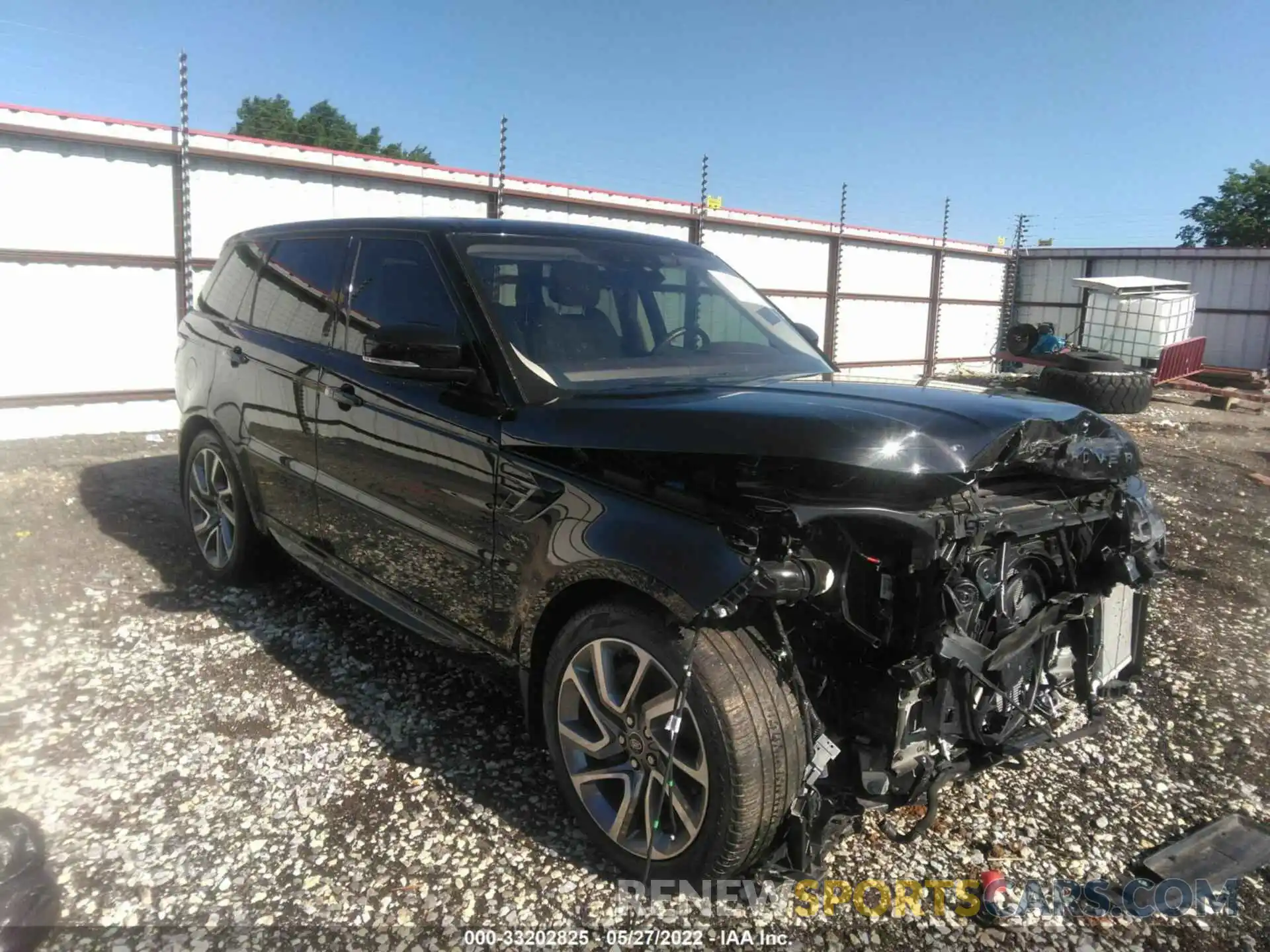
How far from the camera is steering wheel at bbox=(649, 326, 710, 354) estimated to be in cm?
339

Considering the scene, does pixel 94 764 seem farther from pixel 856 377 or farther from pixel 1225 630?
pixel 1225 630

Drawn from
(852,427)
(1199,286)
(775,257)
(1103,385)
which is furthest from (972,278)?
(852,427)

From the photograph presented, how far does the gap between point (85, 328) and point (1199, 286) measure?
20664 millimetres

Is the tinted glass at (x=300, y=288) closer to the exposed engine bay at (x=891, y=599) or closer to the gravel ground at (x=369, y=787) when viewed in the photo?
the gravel ground at (x=369, y=787)

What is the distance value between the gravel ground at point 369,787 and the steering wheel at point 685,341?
5.02 feet

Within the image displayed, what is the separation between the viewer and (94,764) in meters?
3.08

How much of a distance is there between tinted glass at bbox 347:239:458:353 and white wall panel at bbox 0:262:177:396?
6198mm

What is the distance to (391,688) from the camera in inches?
145

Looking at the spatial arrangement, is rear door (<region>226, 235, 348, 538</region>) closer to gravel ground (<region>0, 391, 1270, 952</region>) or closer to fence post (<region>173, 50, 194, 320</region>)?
gravel ground (<region>0, 391, 1270, 952</region>)

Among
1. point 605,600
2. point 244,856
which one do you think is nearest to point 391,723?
point 244,856

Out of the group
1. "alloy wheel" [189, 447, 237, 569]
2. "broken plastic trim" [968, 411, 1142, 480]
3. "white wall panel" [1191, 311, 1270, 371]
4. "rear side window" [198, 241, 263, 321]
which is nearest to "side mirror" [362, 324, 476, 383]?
"broken plastic trim" [968, 411, 1142, 480]

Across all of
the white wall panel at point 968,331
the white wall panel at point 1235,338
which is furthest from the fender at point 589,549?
the white wall panel at point 1235,338

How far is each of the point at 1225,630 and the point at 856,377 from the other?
288cm

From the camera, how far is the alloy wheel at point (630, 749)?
7.81 ft
